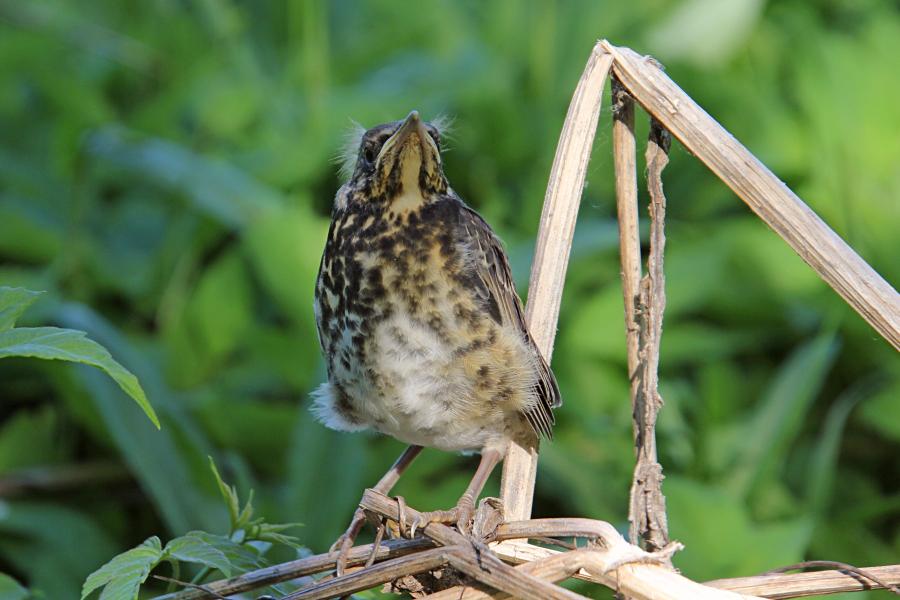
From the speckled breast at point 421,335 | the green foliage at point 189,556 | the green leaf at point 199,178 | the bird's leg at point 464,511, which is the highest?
the green leaf at point 199,178

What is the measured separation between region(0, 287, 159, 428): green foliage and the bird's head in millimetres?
863

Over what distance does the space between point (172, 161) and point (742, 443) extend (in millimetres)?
1911

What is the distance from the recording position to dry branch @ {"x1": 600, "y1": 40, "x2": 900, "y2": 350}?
67.5 inches

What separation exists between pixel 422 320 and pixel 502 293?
194mm

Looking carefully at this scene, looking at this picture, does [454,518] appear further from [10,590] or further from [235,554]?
[10,590]

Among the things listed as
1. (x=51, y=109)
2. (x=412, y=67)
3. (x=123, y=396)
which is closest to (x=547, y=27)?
(x=412, y=67)

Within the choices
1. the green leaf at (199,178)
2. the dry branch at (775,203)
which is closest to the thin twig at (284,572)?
the dry branch at (775,203)

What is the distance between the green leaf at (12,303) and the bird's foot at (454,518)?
2.06ft

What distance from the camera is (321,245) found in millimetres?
3600

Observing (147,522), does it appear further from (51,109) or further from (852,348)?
(852,348)

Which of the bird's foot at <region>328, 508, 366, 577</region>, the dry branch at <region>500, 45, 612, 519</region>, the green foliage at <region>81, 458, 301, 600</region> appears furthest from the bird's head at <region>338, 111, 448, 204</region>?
the green foliage at <region>81, 458, 301, 600</region>

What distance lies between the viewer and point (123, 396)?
327 cm

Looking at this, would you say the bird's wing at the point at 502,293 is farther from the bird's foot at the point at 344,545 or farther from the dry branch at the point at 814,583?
the dry branch at the point at 814,583

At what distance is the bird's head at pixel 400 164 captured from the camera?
87.8 inches
